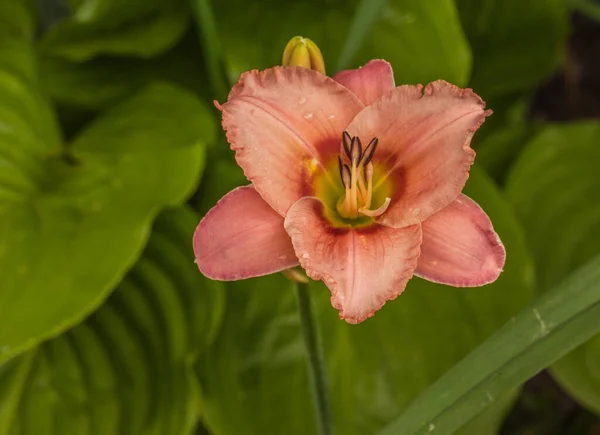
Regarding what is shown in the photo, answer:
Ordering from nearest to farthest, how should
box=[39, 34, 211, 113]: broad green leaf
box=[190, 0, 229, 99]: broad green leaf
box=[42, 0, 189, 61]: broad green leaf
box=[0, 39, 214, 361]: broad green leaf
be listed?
box=[0, 39, 214, 361]: broad green leaf, box=[190, 0, 229, 99]: broad green leaf, box=[42, 0, 189, 61]: broad green leaf, box=[39, 34, 211, 113]: broad green leaf

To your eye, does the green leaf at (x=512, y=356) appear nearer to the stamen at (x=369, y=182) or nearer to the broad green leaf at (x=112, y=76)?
the stamen at (x=369, y=182)

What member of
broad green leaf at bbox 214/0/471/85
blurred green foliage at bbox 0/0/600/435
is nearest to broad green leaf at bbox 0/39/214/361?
blurred green foliage at bbox 0/0/600/435

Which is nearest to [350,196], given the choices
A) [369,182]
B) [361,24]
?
[369,182]

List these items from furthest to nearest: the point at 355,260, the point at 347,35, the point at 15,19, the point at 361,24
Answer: the point at 15,19 → the point at 347,35 → the point at 361,24 → the point at 355,260

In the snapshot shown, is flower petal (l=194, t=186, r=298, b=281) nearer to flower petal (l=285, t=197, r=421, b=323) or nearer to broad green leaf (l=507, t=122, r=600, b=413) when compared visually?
flower petal (l=285, t=197, r=421, b=323)

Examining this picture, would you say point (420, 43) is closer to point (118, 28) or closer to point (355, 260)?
point (118, 28)

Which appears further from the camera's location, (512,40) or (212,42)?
(512,40)

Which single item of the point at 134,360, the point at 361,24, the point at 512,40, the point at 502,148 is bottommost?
the point at 134,360

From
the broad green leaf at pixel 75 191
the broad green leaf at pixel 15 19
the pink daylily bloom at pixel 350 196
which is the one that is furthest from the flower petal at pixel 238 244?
the broad green leaf at pixel 15 19
